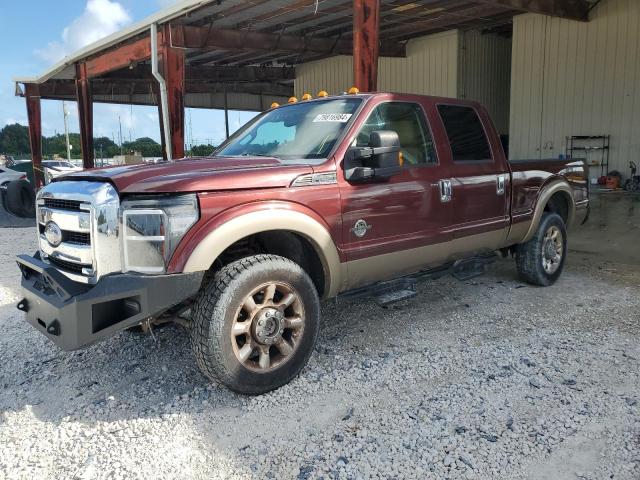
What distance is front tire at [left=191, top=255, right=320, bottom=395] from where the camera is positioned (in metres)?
3.12

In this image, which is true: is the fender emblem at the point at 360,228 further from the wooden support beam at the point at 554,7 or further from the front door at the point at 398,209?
the wooden support beam at the point at 554,7

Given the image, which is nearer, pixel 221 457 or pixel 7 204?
pixel 221 457

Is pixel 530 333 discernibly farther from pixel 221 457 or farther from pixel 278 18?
pixel 278 18

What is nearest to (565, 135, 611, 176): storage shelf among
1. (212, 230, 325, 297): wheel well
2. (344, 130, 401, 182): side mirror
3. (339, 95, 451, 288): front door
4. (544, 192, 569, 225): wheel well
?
(544, 192, 569, 225): wheel well

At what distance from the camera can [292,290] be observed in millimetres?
3422

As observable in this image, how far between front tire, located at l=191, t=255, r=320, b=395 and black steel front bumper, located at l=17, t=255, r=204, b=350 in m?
0.20

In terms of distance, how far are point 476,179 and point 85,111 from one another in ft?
44.9

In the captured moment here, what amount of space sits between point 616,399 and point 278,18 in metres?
12.0

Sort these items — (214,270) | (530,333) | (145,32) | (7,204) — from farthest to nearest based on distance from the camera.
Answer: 1. (145,32)
2. (7,204)
3. (530,333)
4. (214,270)

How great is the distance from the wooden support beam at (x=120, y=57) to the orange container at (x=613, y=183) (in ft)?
34.7

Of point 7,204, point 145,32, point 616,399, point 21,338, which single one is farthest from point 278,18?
point 616,399

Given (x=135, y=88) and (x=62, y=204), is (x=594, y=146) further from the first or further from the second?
(x=135, y=88)

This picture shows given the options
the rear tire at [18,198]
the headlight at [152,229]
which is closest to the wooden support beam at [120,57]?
the rear tire at [18,198]

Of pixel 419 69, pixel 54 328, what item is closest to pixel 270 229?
pixel 54 328
